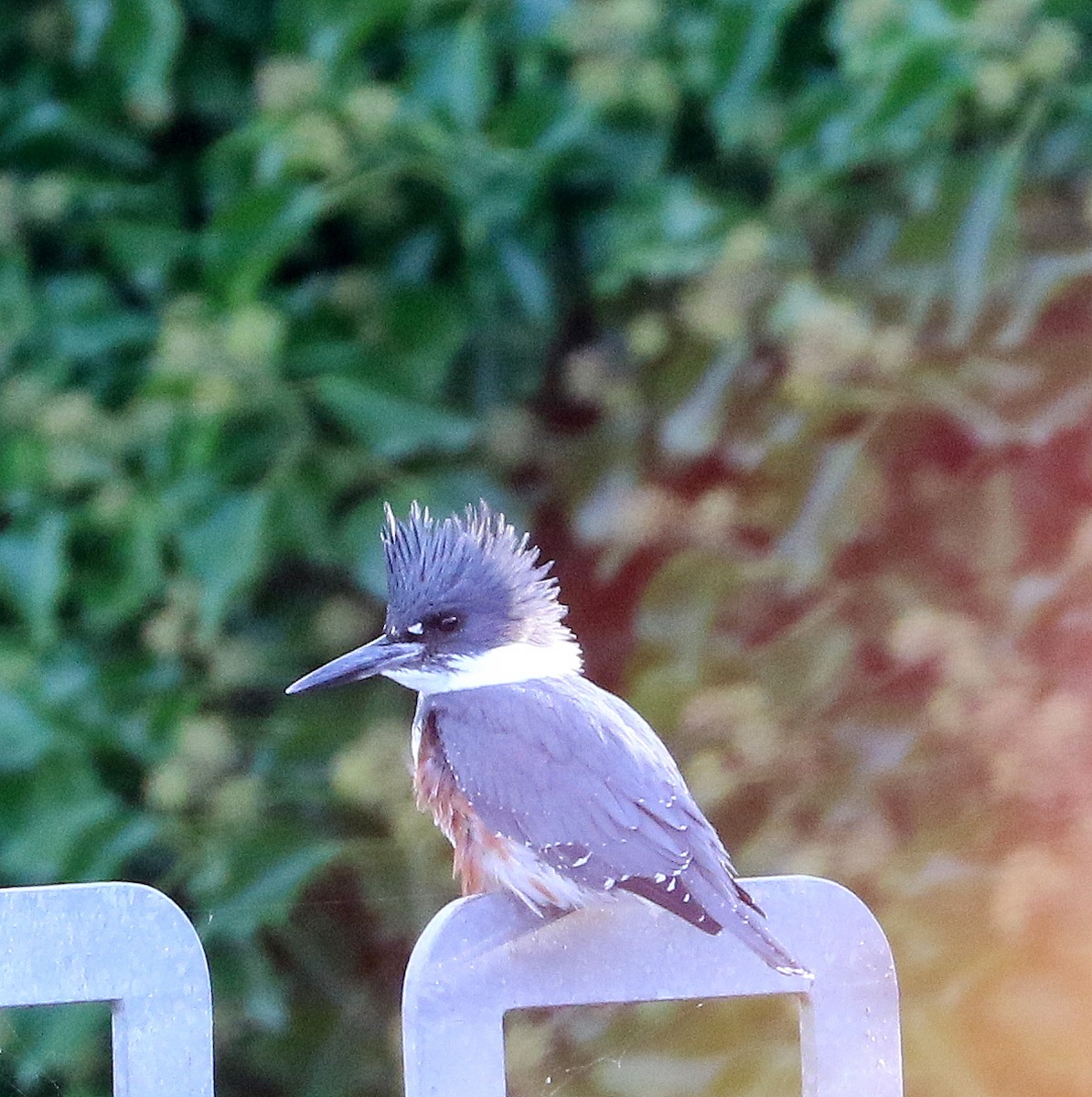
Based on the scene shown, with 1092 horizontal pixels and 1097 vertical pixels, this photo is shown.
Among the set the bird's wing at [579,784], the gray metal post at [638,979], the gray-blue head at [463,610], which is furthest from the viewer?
the gray-blue head at [463,610]

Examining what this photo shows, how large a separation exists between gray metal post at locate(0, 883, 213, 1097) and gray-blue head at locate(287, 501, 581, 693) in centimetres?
37

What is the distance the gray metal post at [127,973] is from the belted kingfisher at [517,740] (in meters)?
0.24

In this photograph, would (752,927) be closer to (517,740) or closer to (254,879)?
(517,740)

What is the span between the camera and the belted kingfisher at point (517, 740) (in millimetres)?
1127

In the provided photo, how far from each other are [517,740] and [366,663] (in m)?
0.12

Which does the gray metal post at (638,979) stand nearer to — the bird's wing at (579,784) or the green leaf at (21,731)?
the bird's wing at (579,784)

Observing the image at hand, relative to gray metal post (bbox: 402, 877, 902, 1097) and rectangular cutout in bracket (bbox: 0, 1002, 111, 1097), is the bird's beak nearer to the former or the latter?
gray metal post (bbox: 402, 877, 902, 1097)

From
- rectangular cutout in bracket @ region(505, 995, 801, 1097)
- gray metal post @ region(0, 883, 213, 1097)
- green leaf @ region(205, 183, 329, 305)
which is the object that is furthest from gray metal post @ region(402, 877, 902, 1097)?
green leaf @ region(205, 183, 329, 305)

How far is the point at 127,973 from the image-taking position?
88 cm

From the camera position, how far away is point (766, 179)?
1.46 m

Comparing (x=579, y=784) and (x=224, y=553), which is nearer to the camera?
(x=579, y=784)

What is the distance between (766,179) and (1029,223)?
0.22 metres

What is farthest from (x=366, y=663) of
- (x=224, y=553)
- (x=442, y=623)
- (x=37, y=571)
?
→ (x=37, y=571)

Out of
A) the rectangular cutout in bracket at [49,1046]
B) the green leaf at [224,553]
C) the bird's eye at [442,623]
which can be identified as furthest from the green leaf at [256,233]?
the rectangular cutout in bracket at [49,1046]
